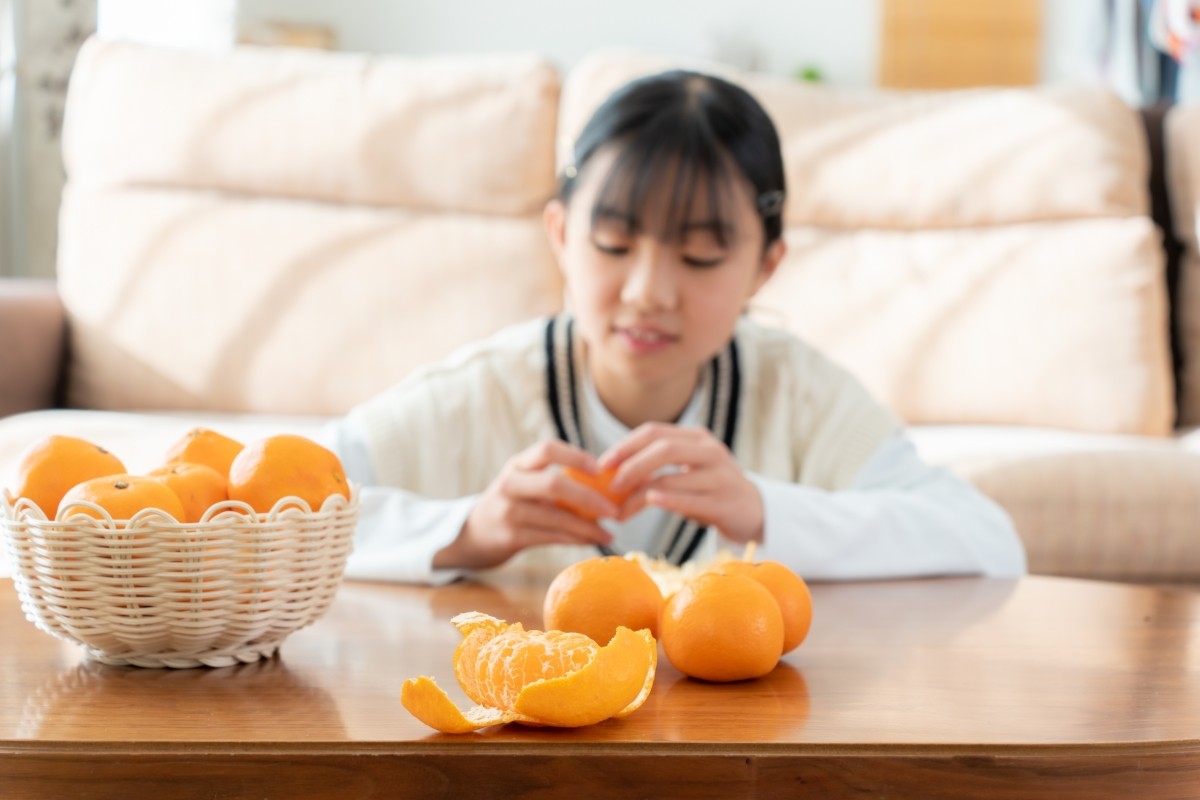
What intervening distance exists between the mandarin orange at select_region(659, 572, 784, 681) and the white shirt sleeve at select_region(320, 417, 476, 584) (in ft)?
1.24

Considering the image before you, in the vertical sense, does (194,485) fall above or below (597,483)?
above

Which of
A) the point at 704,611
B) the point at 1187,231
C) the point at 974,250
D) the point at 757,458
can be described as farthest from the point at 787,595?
the point at 1187,231

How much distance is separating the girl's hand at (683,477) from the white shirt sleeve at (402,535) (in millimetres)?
154

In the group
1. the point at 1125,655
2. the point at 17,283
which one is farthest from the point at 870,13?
the point at 1125,655

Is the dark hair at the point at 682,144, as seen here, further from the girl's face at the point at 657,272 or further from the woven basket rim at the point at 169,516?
the woven basket rim at the point at 169,516

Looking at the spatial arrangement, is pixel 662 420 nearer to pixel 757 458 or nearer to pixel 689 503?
pixel 757 458

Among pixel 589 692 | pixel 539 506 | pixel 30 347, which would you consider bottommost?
pixel 30 347

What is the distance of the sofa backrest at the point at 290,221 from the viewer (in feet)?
7.58

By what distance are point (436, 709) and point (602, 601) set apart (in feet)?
0.60

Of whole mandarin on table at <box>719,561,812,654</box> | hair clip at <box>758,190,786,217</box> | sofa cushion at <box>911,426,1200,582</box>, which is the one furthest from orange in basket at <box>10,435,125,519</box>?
sofa cushion at <box>911,426,1200,582</box>

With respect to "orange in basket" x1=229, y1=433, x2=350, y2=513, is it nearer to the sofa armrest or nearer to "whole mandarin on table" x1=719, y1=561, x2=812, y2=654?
"whole mandarin on table" x1=719, y1=561, x2=812, y2=654

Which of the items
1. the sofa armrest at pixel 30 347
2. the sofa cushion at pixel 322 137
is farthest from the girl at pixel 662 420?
the sofa armrest at pixel 30 347

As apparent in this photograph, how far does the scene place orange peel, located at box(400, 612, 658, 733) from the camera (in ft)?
1.93

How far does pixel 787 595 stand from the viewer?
758 millimetres
